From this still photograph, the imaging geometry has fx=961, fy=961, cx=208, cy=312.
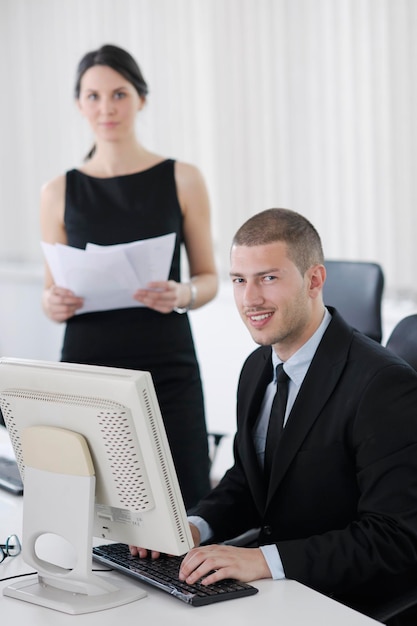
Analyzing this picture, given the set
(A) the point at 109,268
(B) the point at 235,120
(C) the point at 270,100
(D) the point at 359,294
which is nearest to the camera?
(A) the point at 109,268

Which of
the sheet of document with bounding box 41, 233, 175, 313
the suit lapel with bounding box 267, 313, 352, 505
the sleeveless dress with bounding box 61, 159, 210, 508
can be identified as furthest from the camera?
the sleeveless dress with bounding box 61, 159, 210, 508

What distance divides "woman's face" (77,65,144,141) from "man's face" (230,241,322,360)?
1017 mm

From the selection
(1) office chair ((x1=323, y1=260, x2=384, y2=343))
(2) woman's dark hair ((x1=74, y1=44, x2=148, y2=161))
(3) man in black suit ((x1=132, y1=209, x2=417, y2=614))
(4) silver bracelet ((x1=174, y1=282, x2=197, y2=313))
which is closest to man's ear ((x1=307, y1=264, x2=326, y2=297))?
(3) man in black suit ((x1=132, y1=209, x2=417, y2=614))

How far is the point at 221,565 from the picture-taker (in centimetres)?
175

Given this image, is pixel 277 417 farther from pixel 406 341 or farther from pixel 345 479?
pixel 406 341

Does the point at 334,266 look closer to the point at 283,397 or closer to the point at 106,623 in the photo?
the point at 283,397

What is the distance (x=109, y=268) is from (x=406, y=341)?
0.88 metres

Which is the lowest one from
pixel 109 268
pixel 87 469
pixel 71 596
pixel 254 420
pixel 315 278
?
pixel 71 596

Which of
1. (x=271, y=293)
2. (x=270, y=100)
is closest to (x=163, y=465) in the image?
(x=271, y=293)

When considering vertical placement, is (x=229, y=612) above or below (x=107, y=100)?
below

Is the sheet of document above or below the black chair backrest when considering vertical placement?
above

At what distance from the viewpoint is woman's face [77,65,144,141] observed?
114 inches

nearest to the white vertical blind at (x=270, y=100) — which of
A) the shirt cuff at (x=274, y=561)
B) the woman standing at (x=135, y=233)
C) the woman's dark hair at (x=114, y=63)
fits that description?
the woman standing at (x=135, y=233)

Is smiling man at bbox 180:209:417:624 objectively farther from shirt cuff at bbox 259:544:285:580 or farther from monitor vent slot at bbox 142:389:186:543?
monitor vent slot at bbox 142:389:186:543
